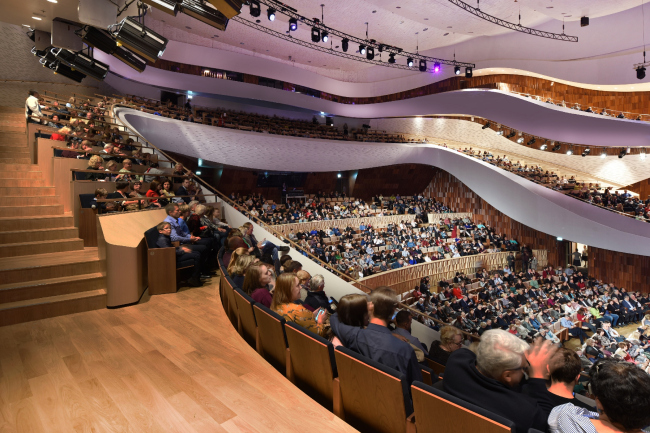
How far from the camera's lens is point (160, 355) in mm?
2037

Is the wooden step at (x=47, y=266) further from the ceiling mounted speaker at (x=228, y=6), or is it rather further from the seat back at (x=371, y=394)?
the seat back at (x=371, y=394)

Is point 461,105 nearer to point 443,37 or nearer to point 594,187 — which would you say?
point 443,37

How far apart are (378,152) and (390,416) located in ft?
38.5

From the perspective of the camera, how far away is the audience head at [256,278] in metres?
2.45

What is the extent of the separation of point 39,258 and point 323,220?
707 cm

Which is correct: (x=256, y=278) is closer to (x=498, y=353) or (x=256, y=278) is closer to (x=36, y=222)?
(x=498, y=353)

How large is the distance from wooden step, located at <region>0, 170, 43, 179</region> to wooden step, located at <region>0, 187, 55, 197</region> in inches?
14.2

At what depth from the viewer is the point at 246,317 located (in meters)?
2.27

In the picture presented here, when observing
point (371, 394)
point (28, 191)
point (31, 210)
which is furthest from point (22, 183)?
point (371, 394)

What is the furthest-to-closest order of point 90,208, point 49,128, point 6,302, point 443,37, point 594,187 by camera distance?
point 443,37 → point 594,187 → point 49,128 → point 90,208 → point 6,302

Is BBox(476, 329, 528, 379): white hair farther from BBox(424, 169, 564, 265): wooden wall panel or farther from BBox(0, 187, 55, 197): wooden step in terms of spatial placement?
BBox(424, 169, 564, 265): wooden wall panel

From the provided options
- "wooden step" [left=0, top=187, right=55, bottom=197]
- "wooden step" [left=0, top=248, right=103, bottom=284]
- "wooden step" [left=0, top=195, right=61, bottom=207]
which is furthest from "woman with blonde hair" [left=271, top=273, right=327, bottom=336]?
"wooden step" [left=0, top=187, right=55, bottom=197]

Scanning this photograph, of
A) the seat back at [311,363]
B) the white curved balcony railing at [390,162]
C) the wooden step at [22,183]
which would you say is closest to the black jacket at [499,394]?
the seat back at [311,363]

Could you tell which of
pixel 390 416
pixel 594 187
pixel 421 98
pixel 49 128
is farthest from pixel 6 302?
pixel 421 98
